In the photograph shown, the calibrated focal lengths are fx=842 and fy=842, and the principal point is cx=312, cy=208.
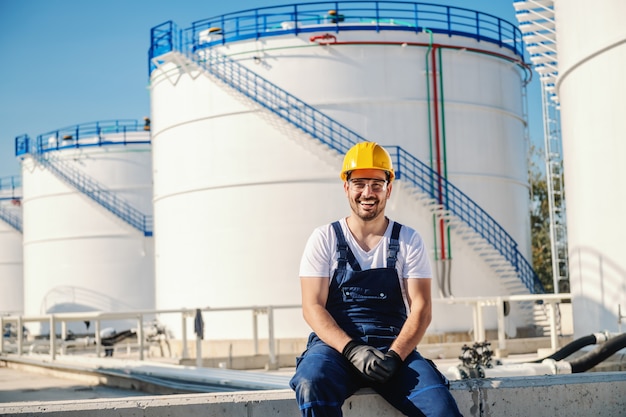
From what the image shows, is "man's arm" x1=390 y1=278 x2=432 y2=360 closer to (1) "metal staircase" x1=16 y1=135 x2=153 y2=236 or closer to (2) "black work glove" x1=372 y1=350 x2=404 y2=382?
(2) "black work glove" x1=372 y1=350 x2=404 y2=382

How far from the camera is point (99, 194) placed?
99.3 ft

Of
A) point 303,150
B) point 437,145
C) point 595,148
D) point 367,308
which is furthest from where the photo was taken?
point 437,145

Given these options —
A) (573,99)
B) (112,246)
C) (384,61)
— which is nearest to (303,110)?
(384,61)

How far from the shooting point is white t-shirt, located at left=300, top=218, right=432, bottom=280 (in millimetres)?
3953

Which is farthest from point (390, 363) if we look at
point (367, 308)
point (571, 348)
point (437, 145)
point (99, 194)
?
point (99, 194)

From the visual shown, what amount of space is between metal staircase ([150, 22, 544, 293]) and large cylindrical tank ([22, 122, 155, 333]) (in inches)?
420

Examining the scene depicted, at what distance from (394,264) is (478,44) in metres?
17.4

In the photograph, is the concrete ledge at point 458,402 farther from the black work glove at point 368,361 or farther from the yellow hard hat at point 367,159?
the yellow hard hat at point 367,159

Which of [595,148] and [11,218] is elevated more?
[11,218]

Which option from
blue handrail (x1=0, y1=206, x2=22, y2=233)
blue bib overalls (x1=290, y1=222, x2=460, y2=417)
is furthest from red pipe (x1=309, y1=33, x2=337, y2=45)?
blue handrail (x1=0, y1=206, x2=22, y2=233)

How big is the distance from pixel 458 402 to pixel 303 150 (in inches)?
592

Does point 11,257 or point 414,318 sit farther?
point 11,257

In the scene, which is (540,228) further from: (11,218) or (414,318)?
(414,318)

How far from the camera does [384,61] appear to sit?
19.2 metres
